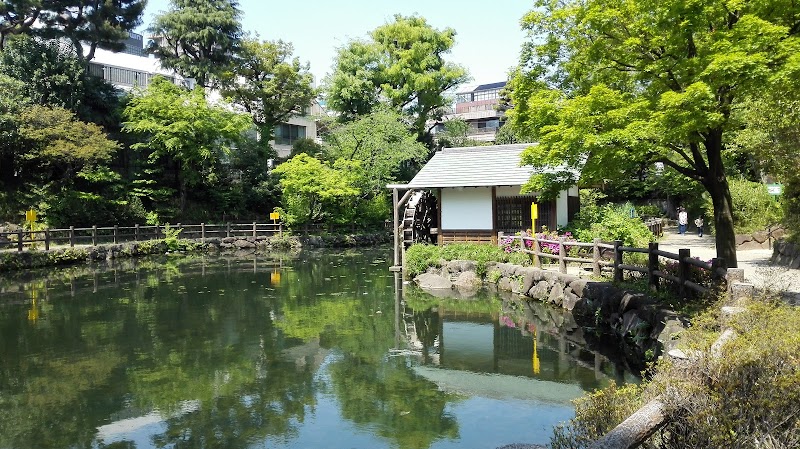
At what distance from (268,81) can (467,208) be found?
827 inches

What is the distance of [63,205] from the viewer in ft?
95.3

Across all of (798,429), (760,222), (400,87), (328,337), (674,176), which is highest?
(400,87)

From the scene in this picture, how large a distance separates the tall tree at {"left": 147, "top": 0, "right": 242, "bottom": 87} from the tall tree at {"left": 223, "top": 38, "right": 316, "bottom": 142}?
105 centimetres

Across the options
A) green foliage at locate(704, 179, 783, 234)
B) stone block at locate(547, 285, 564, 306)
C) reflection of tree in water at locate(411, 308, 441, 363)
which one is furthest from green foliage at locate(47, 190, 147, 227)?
green foliage at locate(704, 179, 783, 234)

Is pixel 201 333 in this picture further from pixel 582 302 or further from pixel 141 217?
pixel 141 217

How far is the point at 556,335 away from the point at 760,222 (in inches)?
512

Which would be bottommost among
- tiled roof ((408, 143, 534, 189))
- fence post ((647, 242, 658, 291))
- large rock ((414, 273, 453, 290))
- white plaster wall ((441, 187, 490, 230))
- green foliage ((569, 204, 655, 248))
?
large rock ((414, 273, 453, 290))

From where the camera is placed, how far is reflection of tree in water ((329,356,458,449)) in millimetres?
6912

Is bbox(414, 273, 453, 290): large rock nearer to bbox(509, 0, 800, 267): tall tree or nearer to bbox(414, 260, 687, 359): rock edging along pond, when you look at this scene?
bbox(414, 260, 687, 359): rock edging along pond

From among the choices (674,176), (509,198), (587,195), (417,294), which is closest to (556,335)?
(417,294)

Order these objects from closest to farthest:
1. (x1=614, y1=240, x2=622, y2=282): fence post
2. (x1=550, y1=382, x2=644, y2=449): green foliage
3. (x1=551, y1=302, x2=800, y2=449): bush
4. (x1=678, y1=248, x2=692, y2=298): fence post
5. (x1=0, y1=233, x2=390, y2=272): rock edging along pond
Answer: (x1=551, y1=302, x2=800, y2=449): bush < (x1=550, y1=382, x2=644, y2=449): green foliage < (x1=678, y1=248, x2=692, y2=298): fence post < (x1=614, y1=240, x2=622, y2=282): fence post < (x1=0, y1=233, x2=390, y2=272): rock edging along pond

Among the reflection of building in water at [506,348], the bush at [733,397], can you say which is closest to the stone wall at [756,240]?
the reflection of building in water at [506,348]

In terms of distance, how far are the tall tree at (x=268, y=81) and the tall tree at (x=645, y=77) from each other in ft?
92.7

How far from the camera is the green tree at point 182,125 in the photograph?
31891 millimetres
